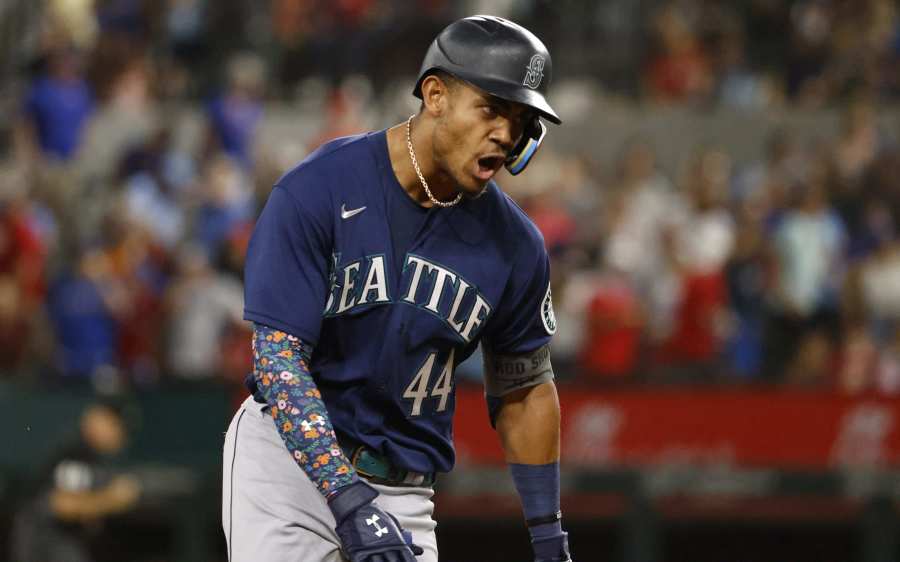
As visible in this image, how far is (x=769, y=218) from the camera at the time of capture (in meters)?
10.6

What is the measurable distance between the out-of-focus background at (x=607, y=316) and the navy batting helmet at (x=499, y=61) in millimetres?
5708

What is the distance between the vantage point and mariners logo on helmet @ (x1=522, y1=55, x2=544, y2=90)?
364 centimetres

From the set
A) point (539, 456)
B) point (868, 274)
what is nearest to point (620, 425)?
point (868, 274)

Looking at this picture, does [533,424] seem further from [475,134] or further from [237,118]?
[237,118]

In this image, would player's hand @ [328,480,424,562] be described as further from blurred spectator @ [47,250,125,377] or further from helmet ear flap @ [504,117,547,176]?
blurred spectator @ [47,250,125,377]

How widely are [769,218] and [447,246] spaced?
710 cm

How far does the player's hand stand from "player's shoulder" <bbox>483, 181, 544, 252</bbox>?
0.79 meters

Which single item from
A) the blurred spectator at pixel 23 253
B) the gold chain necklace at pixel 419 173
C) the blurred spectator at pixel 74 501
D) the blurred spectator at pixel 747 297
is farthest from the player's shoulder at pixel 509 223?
the blurred spectator at pixel 23 253

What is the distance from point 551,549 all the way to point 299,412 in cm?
91

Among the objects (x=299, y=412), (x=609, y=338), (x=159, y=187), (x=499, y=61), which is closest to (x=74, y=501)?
(x=609, y=338)

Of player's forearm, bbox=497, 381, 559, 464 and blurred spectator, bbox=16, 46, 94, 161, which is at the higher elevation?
blurred spectator, bbox=16, 46, 94, 161

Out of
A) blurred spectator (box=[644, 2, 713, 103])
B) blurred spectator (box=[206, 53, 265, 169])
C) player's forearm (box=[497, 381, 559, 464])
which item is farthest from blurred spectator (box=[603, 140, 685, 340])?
player's forearm (box=[497, 381, 559, 464])

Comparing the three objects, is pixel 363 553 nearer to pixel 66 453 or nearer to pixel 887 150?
pixel 66 453

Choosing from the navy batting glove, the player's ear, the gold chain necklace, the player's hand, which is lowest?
the navy batting glove
